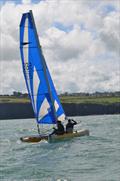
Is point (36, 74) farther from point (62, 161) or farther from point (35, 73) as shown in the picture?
point (62, 161)

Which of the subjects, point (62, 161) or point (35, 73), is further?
point (35, 73)

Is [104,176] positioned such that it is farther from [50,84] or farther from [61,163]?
[50,84]

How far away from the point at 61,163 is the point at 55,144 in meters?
12.6

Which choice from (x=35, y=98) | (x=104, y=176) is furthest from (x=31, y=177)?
(x=35, y=98)

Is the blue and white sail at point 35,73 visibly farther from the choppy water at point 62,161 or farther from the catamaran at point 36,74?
the choppy water at point 62,161

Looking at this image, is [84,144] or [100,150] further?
[84,144]

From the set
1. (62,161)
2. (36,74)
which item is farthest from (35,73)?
(62,161)

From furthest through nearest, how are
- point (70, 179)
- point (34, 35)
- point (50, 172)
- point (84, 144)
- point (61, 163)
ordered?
point (34, 35), point (84, 144), point (61, 163), point (50, 172), point (70, 179)

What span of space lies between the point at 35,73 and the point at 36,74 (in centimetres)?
14

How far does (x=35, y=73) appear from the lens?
48.1 m

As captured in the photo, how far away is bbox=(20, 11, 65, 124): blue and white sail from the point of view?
47.3m

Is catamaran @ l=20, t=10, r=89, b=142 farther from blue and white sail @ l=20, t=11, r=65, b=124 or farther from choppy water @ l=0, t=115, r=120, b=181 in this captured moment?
choppy water @ l=0, t=115, r=120, b=181

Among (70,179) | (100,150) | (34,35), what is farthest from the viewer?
(34,35)

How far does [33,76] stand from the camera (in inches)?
1884
